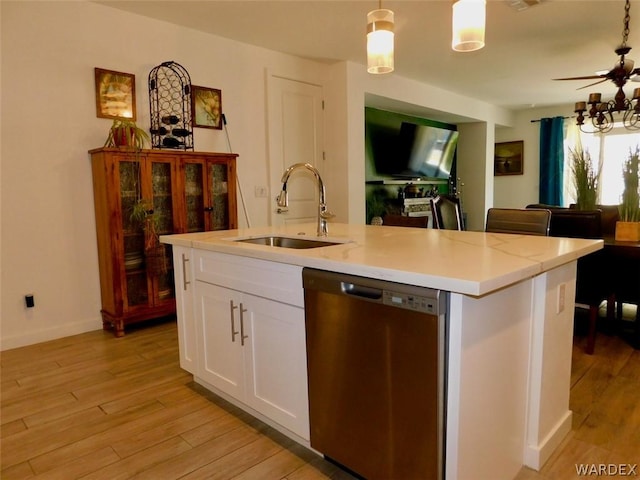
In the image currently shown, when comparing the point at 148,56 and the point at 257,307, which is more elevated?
the point at 148,56

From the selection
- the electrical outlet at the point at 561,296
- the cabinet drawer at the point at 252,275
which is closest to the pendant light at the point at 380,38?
the cabinet drawer at the point at 252,275

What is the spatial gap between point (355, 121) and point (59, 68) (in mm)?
2856

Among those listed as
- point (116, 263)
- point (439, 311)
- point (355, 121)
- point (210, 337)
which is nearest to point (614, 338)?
point (439, 311)

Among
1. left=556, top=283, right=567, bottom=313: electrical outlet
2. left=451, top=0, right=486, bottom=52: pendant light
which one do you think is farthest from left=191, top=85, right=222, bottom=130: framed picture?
left=556, top=283, right=567, bottom=313: electrical outlet

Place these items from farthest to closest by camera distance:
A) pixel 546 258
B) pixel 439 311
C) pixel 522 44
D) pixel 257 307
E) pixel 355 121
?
pixel 355 121 < pixel 522 44 < pixel 257 307 < pixel 546 258 < pixel 439 311

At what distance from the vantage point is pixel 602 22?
150 inches

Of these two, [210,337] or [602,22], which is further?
[602,22]

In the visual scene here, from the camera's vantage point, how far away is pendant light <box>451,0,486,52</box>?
1.75 metres

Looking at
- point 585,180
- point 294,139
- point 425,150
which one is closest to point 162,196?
point 294,139

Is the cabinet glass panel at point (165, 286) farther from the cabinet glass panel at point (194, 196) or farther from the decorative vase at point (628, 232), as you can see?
the decorative vase at point (628, 232)

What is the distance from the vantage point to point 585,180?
3307 mm

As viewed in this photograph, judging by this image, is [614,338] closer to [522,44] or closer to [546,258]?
[546,258]

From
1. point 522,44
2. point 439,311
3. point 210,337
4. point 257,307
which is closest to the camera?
point 439,311

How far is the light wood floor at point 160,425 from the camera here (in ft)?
Result: 5.67
